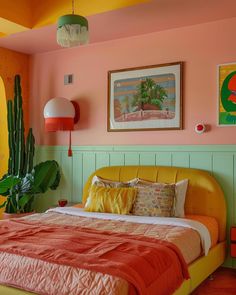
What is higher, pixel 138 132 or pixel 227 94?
pixel 227 94

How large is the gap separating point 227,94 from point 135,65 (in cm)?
107

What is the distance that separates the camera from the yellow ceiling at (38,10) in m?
3.31

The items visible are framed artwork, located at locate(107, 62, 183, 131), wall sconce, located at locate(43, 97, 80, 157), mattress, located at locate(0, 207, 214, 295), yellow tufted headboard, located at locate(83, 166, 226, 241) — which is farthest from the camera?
wall sconce, located at locate(43, 97, 80, 157)

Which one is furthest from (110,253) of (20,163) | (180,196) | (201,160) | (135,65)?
(20,163)

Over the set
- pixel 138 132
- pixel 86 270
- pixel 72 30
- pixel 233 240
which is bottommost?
pixel 233 240

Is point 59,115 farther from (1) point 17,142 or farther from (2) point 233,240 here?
(2) point 233,240

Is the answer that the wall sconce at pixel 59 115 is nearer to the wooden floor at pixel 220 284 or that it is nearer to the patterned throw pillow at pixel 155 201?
the patterned throw pillow at pixel 155 201

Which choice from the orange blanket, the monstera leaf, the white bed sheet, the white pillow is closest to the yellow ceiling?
the monstera leaf

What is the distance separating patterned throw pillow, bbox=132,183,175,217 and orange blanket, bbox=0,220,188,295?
0.68m

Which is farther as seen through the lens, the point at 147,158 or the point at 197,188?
the point at 147,158

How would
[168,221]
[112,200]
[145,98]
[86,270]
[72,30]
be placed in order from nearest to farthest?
[86,270]
[72,30]
[168,221]
[112,200]
[145,98]

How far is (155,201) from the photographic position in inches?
128

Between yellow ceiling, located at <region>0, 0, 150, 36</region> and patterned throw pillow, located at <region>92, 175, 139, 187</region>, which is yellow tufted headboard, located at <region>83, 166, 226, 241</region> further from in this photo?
yellow ceiling, located at <region>0, 0, 150, 36</region>

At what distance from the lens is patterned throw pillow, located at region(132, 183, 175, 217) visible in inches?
127
